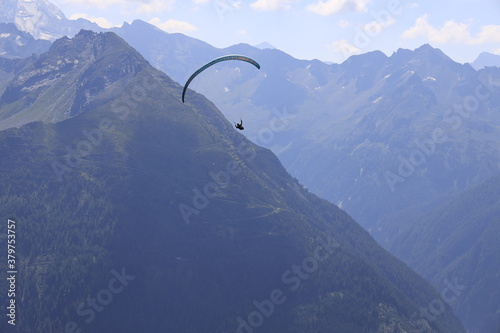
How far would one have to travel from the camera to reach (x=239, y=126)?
329ft
